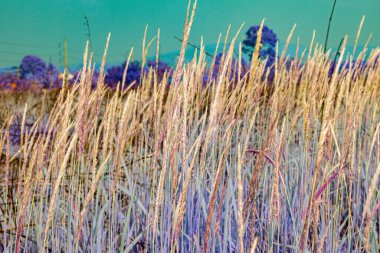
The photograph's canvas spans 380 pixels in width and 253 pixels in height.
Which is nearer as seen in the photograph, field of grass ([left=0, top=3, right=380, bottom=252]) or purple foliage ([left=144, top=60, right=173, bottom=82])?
field of grass ([left=0, top=3, right=380, bottom=252])

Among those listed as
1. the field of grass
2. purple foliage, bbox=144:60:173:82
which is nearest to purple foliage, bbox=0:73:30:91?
purple foliage, bbox=144:60:173:82

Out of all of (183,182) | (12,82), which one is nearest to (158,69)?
(183,182)

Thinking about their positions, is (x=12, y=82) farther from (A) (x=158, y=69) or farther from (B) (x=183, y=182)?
(B) (x=183, y=182)

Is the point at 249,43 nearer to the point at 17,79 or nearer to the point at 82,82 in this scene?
the point at 17,79

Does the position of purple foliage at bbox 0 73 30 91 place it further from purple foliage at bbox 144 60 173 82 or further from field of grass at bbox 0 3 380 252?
field of grass at bbox 0 3 380 252

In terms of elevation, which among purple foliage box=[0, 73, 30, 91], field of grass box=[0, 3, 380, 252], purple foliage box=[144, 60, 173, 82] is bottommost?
field of grass box=[0, 3, 380, 252]

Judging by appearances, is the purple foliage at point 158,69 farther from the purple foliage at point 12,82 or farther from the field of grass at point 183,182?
the purple foliage at point 12,82

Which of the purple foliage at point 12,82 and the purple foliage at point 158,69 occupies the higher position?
the purple foliage at point 12,82

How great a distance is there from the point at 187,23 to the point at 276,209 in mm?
386

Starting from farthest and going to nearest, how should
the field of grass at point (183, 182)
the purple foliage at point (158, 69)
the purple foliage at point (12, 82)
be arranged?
the purple foliage at point (12, 82), the purple foliage at point (158, 69), the field of grass at point (183, 182)

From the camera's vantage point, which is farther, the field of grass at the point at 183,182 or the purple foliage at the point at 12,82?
the purple foliage at the point at 12,82

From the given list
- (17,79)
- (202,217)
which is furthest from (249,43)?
(202,217)

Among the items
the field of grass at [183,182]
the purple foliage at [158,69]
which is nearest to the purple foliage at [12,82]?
the purple foliage at [158,69]

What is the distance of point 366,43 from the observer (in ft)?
7.05
